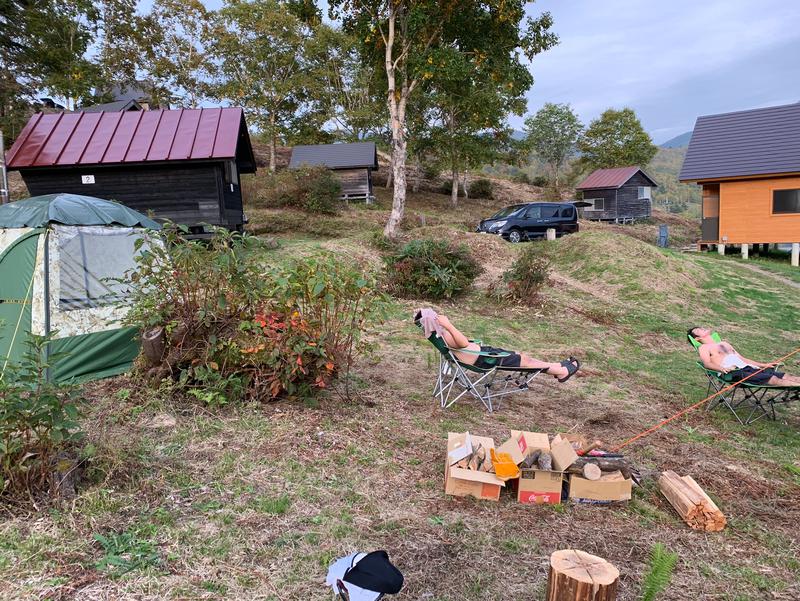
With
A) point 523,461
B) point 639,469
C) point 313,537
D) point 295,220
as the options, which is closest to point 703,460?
point 639,469

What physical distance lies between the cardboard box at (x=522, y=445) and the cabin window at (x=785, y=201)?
18302mm

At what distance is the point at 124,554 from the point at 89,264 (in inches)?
169

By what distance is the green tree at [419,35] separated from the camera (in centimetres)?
1438

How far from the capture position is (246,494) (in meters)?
3.24

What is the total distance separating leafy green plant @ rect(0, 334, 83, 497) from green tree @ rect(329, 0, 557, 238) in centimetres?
1222

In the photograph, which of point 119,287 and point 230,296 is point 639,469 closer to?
point 230,296

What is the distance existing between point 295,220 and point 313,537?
55.0 ft

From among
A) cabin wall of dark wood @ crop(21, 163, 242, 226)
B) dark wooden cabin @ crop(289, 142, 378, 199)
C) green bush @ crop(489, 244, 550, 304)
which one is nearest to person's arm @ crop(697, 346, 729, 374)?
green bush @ crop(489, 244, 550, 304)

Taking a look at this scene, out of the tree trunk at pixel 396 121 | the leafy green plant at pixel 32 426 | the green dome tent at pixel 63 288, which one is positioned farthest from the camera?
the tree trunk at pixel 396 121

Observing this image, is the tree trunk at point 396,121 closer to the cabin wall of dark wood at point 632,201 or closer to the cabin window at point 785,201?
the cabin window at point 785,201

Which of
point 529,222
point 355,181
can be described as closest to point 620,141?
point 355,181

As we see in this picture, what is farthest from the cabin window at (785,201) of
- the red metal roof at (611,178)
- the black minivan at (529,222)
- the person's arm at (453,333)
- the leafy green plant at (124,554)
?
the leafy green plant at (124,554)

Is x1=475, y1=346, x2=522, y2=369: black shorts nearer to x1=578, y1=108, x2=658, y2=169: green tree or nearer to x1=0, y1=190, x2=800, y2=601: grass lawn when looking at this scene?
x1=0, y1=190, x2=800, y2=601: grass lawn

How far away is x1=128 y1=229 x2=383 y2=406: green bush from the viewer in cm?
435
